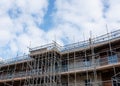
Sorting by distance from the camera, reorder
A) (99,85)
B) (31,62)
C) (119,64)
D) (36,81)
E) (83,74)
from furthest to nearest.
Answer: (31,62), (36,81), (83,74), (99,85), (119,64)

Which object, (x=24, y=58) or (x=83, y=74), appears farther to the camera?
(x=24, y=58)

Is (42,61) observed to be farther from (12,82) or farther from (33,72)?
(12,82)

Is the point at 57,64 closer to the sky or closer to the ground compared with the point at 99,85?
closer to the sky

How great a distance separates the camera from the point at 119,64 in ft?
59.7

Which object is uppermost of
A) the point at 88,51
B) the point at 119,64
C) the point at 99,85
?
the point at 88,51

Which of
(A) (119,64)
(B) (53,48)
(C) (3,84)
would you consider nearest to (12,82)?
(C) (3,84)

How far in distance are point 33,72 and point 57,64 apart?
3.03 m

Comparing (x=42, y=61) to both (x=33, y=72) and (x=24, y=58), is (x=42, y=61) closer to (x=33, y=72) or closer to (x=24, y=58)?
(x=33, y=72)

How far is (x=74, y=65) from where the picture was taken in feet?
74.6

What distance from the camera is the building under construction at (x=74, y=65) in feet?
65.9

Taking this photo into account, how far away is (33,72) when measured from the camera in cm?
2412

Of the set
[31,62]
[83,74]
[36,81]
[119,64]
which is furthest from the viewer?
[31,62]

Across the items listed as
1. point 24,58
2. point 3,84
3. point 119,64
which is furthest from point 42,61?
point 119,64

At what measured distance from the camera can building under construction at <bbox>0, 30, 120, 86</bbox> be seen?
2008 cm
